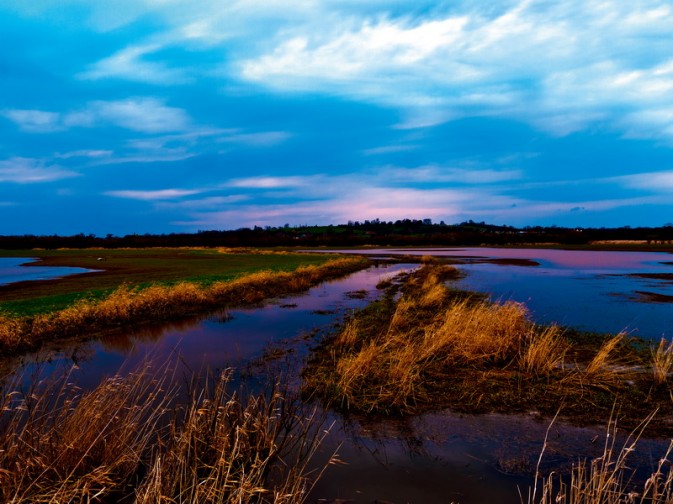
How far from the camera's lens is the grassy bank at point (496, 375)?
9.41m

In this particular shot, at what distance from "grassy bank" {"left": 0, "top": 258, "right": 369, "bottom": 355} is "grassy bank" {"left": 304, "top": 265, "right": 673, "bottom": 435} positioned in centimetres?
1055

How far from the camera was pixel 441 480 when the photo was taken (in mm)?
6652

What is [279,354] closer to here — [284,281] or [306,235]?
[284,281]

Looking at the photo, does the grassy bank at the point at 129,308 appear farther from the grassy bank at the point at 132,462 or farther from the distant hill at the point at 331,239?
the distant hill at the point at 331,239

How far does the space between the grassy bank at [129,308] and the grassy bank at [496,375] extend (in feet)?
34.6

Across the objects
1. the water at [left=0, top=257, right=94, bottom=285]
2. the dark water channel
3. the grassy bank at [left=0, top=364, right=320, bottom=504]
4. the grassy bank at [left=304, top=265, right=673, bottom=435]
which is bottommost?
the dark water channel

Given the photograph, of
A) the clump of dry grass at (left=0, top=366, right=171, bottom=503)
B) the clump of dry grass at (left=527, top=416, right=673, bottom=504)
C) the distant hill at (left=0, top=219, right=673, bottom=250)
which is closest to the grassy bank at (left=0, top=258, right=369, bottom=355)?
the clump of dry grass at (left=0, top=366, right=171, bottom=503)

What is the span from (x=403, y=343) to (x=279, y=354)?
4179 mm

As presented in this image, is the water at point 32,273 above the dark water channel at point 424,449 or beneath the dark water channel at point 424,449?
above

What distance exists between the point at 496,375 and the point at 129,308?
17.1m

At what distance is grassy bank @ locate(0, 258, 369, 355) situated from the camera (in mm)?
15766

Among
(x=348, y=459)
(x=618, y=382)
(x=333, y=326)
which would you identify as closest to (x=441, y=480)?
(x=348, y=459)

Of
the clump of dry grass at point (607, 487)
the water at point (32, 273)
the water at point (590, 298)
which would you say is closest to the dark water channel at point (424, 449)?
the clump of dry grass at point (607, 487)

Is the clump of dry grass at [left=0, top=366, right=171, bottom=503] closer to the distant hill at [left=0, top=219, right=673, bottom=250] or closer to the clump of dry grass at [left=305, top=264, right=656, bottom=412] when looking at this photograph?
the clump of dry grass at [left=305, top=264, right=656, bottom=412]
